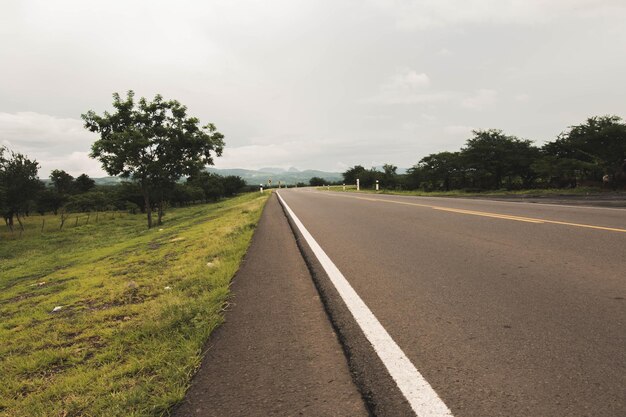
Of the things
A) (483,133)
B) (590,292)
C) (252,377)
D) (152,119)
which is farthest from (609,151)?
(152,119)

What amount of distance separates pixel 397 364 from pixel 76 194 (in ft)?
345

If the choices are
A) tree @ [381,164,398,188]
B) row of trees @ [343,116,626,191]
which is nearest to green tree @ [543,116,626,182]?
row of trees @ [343,116,626,191]

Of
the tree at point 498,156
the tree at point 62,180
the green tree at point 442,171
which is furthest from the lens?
the tree at point 62,180

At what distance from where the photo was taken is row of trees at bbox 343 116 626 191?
21.5m

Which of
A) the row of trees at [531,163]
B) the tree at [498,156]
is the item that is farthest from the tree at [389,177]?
the tree at [498,156]

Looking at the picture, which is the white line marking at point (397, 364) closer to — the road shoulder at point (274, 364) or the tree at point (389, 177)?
the road shoulder at point (274, 364)

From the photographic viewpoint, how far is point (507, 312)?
3379mm

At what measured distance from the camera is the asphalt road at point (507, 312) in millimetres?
2180

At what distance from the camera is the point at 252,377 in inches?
101

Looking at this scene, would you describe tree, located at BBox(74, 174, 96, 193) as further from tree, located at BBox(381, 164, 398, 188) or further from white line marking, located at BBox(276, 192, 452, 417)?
white line marking, located at BBox(276, 192, 452, 417)

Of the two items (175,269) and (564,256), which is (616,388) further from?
(175,269)

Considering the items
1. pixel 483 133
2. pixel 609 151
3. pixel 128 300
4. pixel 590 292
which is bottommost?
pixel 128 300

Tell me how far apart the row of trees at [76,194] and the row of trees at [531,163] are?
24477 millimetres

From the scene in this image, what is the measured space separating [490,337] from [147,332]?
128 inches
